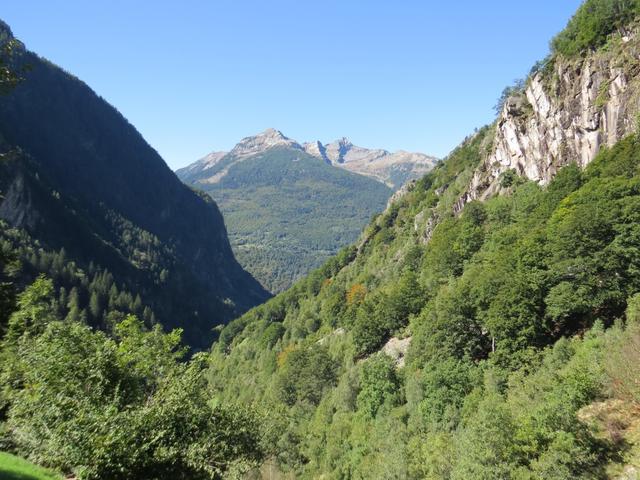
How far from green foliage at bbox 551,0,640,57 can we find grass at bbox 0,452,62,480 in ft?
253

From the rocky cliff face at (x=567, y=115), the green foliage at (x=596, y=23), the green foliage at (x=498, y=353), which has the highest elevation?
the green foliage at (x=596, y=23)

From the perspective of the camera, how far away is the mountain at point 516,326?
21.6 metres

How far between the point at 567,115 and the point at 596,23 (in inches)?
516

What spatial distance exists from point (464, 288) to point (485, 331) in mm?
5286

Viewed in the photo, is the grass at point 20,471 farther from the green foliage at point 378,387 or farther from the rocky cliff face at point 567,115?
the rocky cliff face at point 567,115

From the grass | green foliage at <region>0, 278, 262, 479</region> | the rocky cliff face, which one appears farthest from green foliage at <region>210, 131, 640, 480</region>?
the grass

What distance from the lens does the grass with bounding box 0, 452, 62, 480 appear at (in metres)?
13.4

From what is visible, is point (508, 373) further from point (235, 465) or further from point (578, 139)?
point (578, 139)

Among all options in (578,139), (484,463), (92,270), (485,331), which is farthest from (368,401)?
Answer: (92,270)

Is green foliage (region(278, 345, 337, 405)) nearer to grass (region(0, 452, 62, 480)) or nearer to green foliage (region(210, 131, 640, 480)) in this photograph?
green foliage (region(210, 131, 640, 480))

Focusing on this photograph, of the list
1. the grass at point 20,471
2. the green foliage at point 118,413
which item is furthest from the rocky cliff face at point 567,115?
the grass at point 20,471

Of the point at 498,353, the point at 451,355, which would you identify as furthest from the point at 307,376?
the point at 498,353

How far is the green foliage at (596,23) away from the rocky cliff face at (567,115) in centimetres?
198

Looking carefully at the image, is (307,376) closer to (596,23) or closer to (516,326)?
(516,326)
